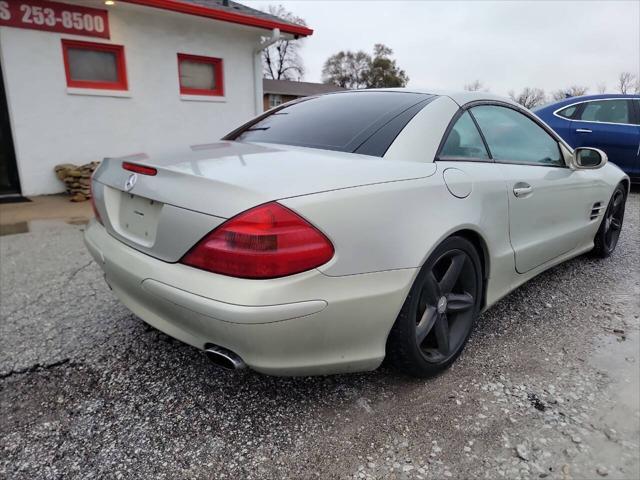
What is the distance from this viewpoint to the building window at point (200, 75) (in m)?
8.74

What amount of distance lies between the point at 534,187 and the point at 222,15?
7.38 meters

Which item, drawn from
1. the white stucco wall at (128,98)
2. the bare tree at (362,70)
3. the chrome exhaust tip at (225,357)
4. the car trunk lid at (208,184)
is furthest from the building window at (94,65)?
the bare tree at (362,70)

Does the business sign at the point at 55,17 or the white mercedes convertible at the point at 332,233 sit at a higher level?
the business sign at the point at 55,17

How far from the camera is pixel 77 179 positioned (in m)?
7.18

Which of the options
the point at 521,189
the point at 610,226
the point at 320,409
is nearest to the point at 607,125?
the point at 610,226

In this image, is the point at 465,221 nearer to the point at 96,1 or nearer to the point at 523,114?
the point at 523,114

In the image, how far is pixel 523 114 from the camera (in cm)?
308

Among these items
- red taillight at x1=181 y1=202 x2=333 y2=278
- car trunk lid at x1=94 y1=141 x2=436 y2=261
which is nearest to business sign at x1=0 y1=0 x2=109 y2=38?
car trunk lid at x1=94 y1=141 x2=436 y2=261

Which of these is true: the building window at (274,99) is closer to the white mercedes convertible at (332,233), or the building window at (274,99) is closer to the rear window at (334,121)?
the rear window at (334,121)

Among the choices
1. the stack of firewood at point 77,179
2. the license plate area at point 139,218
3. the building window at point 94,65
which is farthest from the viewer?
the building window at point 94,65

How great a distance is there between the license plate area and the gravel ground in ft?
2.45

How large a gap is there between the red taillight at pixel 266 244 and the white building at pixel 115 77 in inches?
196

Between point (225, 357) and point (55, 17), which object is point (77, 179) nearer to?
point (55, 17)

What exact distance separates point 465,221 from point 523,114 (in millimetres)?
1384
